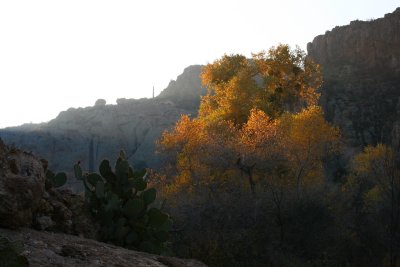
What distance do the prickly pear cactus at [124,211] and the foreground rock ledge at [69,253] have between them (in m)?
1.67

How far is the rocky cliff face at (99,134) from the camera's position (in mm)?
77062

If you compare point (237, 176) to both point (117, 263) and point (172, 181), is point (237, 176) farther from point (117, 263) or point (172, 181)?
point (117, 263)

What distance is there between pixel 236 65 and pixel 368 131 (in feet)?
99.0

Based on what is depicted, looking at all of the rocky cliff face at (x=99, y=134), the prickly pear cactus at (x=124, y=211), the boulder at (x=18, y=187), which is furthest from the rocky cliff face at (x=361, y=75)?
the boulder at (x=18, y=187)

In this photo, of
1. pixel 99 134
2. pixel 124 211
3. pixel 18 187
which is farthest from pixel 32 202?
pixel 99 134

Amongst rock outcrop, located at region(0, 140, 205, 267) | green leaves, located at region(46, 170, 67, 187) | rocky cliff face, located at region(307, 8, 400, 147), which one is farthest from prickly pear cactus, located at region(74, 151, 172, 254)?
rocky cliff face, located at region(307, 8, 400, 147)

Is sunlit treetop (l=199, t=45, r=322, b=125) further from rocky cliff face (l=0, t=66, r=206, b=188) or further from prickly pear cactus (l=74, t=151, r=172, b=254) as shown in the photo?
rocky cliff face (l=0, t=66, r=206, b=188)

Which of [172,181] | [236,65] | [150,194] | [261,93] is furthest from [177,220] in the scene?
[236,65]

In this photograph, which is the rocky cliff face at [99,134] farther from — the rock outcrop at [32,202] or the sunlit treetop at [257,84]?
the rock outcrop at [32,202]

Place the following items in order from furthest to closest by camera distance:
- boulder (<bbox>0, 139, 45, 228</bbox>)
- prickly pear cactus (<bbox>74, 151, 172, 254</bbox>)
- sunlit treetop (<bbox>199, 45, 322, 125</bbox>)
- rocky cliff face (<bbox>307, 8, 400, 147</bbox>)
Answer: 1. rocky cliff face (<bbox>307, 8, 400, 147</bbox>)
2. sunlit treetop (<bbox>199, 45, 322, 125</bbox>)
3. prickly pear cactus (<bbox>74, 151, 172, 254</bbox>)
4. boulder (<bbox>0, 139, 45, 228</bbox>)

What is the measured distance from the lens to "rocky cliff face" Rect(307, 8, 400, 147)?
215 ft

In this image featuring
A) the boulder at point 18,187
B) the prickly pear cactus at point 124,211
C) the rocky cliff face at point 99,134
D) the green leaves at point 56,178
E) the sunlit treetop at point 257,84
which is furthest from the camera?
the rocky cliff face at point 99,134

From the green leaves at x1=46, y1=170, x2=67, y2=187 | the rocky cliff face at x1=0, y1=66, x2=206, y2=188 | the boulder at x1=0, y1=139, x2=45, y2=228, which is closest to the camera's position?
the boulder at x1=0, y1=139, x2=45, y2=228

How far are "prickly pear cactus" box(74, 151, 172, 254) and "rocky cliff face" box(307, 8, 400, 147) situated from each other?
175 ft
